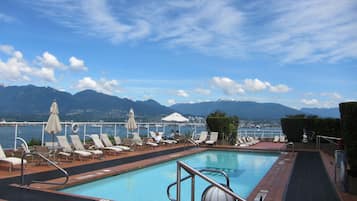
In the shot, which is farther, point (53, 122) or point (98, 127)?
point (98, 127)

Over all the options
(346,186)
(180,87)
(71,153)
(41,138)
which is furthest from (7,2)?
(180,87)

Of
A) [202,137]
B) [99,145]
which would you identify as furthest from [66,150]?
[202,137]

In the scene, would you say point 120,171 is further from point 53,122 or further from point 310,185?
point 310,185

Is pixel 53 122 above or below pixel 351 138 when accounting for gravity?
above

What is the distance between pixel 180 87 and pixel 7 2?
22.7 m

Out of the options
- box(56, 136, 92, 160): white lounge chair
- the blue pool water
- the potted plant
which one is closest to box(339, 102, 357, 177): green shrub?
the potted plant

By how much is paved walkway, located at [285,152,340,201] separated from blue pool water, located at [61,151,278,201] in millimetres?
1087

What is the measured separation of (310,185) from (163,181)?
3.71 m

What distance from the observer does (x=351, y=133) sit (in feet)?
22.7

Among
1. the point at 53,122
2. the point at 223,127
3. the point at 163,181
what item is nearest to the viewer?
the point at 163,181

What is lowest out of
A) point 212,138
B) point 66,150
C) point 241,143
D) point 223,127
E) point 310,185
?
point 310,185

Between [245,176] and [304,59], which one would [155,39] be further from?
[245,176]

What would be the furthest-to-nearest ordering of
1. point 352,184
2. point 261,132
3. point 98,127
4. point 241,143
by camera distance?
point 261,132
point 241,143
point 98,127
point 352,184

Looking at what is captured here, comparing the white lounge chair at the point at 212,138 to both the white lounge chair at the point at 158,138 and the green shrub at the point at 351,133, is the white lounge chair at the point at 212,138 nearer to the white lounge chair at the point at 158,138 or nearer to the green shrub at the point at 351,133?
the white lounge chair at the point at 158,138
